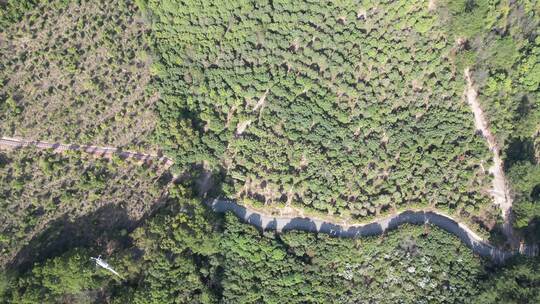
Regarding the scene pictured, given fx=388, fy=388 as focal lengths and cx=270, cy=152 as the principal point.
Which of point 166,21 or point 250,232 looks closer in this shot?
point 250,232

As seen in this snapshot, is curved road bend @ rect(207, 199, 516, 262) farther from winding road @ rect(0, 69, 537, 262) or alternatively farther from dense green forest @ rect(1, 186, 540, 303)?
dense green forest @ rect(1, 186, 540, 303)

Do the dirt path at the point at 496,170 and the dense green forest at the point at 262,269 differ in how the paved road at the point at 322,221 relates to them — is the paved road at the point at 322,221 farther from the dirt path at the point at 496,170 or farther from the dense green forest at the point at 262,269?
the dirt path at the point at 496,170

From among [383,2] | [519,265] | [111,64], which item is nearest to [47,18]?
[111,64]

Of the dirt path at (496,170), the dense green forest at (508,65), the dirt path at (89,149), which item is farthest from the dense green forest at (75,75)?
the dirt path at (496,170)

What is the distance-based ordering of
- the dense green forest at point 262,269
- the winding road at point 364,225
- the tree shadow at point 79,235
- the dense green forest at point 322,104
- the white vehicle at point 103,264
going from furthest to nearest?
1. the dense green forest at point 322,104
2. the winding road at point 364,225
3. the tree shadow at point 79,235
4. the white vehicle at point 103,264
5. the dense green forest at point 262,269

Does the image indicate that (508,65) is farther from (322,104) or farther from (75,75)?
(75,75)

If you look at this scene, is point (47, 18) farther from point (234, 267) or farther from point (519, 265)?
point (519, 265)

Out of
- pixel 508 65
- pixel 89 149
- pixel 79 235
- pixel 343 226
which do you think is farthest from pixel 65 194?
pixel 508 65
